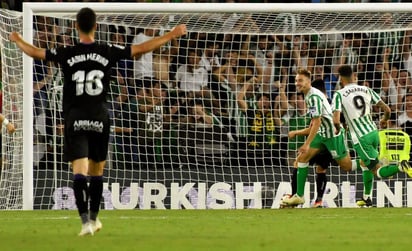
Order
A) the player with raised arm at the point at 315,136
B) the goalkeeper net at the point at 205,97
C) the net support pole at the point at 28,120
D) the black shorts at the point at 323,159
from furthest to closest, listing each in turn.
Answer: the goalkeeper net at the point at 205,97 < the black shorts at the point at 323,159 < the net support pole at the point at 28,120 < the player with raised arm at the point at 315,136

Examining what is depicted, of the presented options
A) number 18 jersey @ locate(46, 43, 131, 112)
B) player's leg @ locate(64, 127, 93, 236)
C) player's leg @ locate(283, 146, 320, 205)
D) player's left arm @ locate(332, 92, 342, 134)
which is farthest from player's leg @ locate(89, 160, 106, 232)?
player's left arm @ locate(332, 92, 342, 134)

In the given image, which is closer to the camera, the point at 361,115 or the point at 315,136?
the point at 315,136

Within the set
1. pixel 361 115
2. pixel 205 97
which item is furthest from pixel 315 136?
pixel 205 97

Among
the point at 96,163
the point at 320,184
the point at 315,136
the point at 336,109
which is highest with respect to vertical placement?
the point at 336,109

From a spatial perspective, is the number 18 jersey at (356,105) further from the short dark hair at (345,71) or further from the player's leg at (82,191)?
the player's leg at (82,191)

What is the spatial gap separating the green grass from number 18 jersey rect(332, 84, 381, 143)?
1.48 meters

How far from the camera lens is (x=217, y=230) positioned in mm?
11391

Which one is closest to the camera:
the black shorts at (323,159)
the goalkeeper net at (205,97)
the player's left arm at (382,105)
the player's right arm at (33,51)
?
the player's right arm at (33,51)

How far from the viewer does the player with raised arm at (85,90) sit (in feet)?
34.8

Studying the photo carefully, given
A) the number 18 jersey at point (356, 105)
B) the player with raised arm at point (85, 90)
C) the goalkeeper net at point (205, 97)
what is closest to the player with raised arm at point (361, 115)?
the number 18 jersey at point (356, 105)

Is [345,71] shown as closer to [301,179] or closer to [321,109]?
[321,109]

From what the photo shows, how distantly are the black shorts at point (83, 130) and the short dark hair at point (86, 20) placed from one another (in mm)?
694

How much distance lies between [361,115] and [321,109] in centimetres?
63

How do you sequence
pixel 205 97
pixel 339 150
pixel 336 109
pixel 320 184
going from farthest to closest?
pixel 205 97 → pixel 320 184 → pixel 339 150 → pixel 336 109
